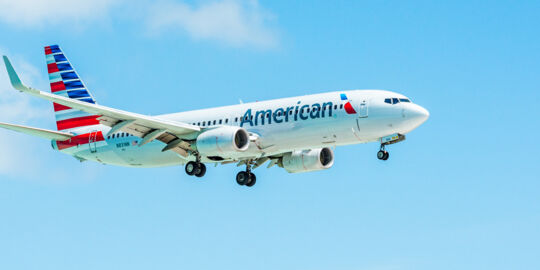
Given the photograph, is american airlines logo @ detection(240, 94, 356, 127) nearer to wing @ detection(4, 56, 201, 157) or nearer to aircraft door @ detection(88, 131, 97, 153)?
wing @ detection(4, 56, 201, 157)

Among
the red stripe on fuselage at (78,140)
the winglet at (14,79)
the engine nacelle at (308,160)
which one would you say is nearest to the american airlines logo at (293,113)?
the engine nacelle at (308,160)

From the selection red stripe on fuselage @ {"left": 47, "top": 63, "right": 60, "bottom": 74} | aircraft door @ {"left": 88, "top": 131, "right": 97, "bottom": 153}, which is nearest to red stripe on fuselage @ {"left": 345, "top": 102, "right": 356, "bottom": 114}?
aircraft door @ {"left": 88, "top": 131, "right": 97, "bottom": 153}

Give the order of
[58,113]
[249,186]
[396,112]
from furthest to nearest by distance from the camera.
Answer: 1. [58,113]
2. [249,186]
3. [396,112]

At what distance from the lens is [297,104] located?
166 feet

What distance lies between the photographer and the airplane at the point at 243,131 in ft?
158

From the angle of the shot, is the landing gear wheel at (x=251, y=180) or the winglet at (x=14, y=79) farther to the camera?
the landing gear wheel at (x=251, y=180)

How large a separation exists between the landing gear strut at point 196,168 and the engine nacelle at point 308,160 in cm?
635

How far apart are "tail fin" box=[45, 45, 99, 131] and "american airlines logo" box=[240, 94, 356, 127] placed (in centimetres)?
1291

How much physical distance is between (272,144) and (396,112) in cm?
765

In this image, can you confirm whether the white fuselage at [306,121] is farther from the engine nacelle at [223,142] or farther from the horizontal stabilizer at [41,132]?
the horizontal stabilizer at [41,132]

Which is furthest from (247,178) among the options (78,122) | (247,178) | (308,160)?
(78,122)

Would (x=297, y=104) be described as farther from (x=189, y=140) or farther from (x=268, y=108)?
(x=189, y=140)

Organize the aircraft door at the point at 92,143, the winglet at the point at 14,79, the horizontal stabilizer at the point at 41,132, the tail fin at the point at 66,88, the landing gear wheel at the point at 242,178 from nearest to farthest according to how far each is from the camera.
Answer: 1. the winglet at the point at 14,79
2. the horizontal stabilizer at the point at 41,132
3. the landing gear wheel at the point at 242,178
4. the aircraft door at the point at 92,143
5. the tail fin at the point at 66,88

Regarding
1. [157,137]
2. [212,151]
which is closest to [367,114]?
[212,151]
